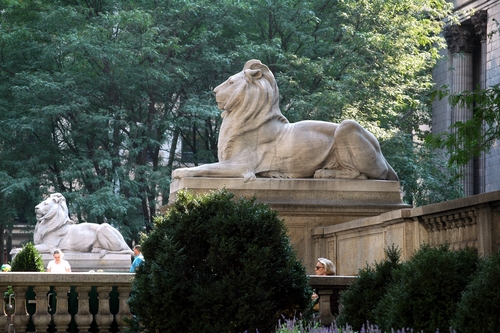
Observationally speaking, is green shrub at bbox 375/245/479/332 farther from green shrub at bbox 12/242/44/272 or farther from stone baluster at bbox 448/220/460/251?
green shrub at bbox 12/242/44/272

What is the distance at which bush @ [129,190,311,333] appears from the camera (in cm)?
904

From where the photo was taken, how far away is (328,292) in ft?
35.2

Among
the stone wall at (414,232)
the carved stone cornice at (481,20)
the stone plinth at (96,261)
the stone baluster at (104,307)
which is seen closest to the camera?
the stone wall at (414,232)

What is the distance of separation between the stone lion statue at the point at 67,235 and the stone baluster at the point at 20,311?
1986 centimetres

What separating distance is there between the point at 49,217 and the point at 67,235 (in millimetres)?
706

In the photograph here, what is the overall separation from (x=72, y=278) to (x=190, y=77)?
28590 mm

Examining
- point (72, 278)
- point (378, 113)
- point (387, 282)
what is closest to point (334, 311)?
point (387, 282)

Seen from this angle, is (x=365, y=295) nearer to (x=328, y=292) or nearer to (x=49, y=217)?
(x=328, y=292)

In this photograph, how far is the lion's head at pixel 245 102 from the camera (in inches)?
659

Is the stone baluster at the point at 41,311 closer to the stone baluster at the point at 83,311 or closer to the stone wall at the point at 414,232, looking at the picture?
the stone baluster at the point at 83,311

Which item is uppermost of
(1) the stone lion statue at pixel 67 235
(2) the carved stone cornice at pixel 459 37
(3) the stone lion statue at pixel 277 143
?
(2) the carved stone cornice at pixel 459 37

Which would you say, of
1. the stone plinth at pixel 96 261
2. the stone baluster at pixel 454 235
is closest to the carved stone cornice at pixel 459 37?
the stone plinth at pixel 96 261

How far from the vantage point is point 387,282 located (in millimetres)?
9516

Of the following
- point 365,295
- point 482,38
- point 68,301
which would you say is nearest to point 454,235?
point 365,295
